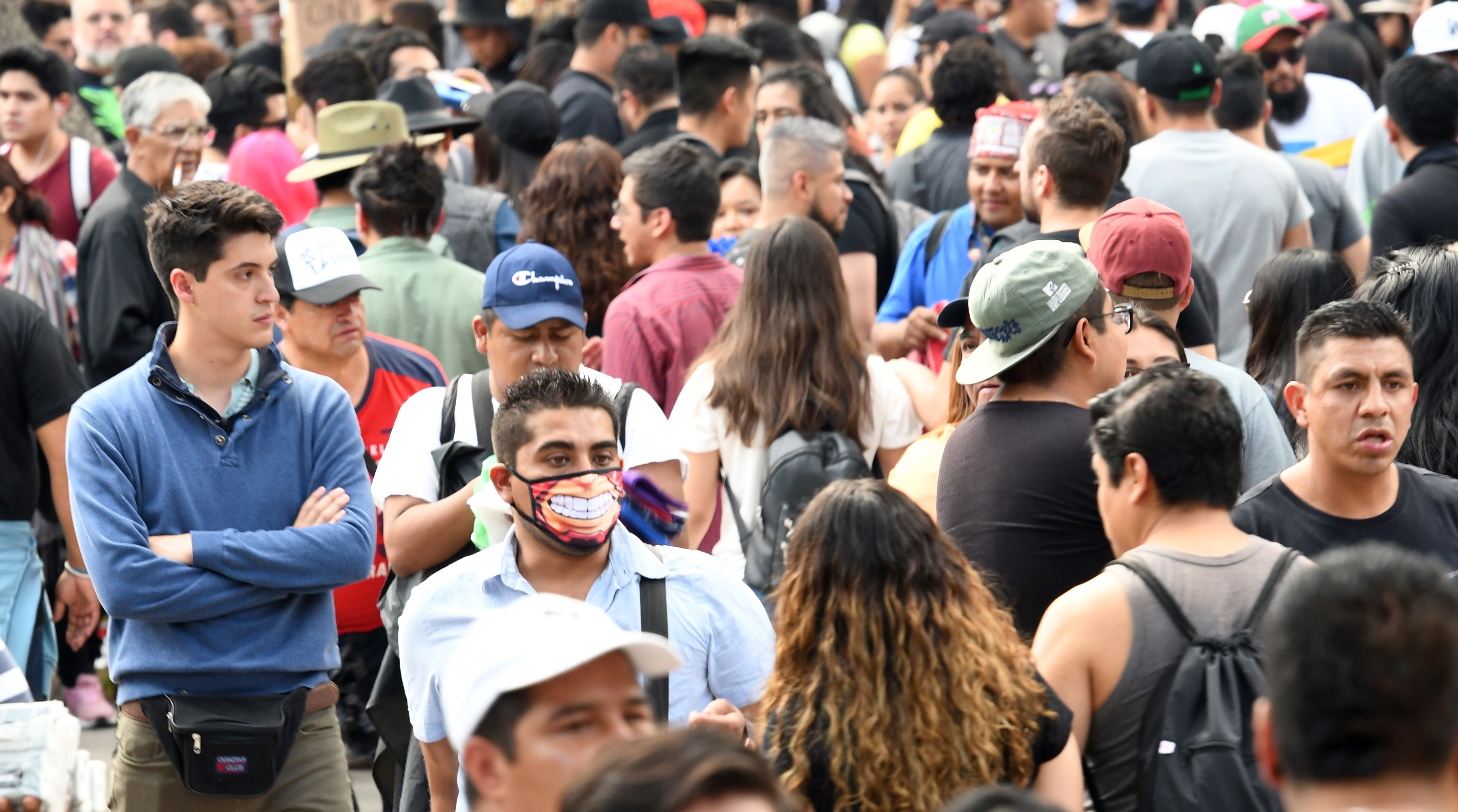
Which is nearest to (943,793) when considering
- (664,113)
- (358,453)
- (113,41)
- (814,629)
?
(814,629)

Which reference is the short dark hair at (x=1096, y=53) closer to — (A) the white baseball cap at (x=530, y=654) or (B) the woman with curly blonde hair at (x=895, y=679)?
(B) the woman with curly blonde hair at (x=895, y=679)

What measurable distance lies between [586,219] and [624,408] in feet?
7.89

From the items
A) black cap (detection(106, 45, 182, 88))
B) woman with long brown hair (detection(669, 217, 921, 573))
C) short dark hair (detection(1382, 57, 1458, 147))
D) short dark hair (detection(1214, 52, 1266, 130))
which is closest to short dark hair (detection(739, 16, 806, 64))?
black cap (detection(106, 45, 182, 88))

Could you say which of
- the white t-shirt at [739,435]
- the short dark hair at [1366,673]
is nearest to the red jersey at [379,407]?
the white t-shirt at [739,435]

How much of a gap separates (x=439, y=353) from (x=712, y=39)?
259 centimetres

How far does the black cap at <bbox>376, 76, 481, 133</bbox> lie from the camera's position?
26.4 feet

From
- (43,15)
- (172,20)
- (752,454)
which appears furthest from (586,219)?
(43,15)

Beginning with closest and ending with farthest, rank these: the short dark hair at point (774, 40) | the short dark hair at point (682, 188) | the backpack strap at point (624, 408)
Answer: the backpack strap at point (624, 408) → the short dark hair at point (682, 188) → the short dark hair at point (774, 40)

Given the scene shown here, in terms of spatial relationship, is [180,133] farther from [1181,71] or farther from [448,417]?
[1181,71]

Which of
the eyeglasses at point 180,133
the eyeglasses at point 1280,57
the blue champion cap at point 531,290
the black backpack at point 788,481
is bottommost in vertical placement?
the black backpack at point 788,481

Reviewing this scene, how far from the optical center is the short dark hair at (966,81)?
7.25m

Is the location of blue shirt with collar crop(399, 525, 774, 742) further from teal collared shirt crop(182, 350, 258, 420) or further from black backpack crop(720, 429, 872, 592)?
black backpack crop(720, 429, 872, 592)

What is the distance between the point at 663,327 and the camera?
5.54 meters

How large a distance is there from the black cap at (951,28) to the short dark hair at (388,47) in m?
3.13
